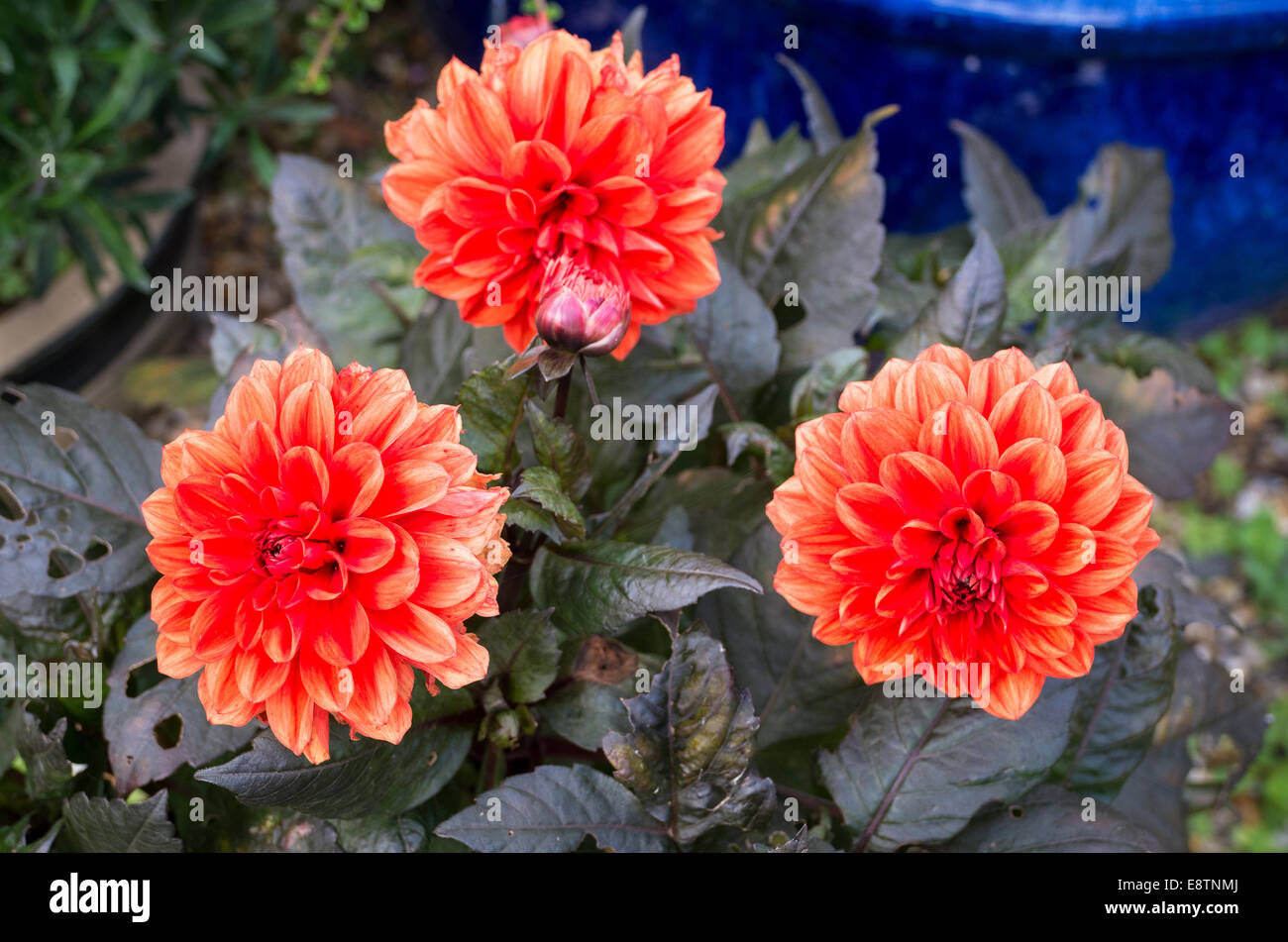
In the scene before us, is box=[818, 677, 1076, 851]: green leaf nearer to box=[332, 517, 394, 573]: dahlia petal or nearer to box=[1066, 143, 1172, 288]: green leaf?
box=[332, 517, 394, 573]: dahlia petal

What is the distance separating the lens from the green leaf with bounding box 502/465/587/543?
77cm

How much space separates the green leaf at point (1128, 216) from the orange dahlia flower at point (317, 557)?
854mm

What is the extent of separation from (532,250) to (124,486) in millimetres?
438

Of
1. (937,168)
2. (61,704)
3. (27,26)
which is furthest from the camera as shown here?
(27,26)

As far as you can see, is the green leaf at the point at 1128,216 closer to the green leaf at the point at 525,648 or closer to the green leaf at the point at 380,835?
the green leaf at the point at 525,648

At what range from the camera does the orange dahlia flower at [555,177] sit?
0.78m

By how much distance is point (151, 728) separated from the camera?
0.85 metres

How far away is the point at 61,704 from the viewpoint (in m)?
0.92

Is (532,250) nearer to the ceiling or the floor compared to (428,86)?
nearer to the floor

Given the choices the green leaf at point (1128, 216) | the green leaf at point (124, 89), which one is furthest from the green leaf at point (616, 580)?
the green leaf at point (124, 89)

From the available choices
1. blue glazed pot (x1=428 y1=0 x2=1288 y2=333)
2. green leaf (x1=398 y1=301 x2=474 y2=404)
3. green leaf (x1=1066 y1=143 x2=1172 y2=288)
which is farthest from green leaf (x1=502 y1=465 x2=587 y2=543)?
blue glazed pot (x1=428 y1=0 x2=1288 y2=333)

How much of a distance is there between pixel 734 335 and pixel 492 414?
305 millimetres
